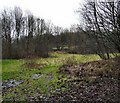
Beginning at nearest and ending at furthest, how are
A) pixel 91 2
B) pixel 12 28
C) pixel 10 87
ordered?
pixel 10 87
pixel 91 2
pixel 12 28

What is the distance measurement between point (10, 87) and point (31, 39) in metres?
23.0

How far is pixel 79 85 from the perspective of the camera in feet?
32.6

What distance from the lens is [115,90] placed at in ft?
27.8

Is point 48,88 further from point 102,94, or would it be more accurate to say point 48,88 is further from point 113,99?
point 113,99

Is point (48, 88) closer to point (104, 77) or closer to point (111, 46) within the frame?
point (104, 77)

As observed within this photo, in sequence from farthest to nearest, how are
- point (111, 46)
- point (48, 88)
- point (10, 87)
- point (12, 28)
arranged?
point (12, 28)
point (111, 46)
point (10, 87)
point (48, 88)

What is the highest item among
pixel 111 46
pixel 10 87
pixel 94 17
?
pixel 94 17

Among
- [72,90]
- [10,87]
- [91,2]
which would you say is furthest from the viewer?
[91,2]

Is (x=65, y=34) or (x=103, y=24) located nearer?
(x=103, y=24)

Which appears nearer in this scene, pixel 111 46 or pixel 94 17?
pixel 111 46

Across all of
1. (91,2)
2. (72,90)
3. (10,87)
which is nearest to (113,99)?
(72,90)

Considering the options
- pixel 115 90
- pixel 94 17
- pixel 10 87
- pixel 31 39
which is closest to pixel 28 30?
pixel 31 39

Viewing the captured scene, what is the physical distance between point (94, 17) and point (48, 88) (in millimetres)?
6533

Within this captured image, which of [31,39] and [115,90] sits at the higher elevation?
[31,39]
